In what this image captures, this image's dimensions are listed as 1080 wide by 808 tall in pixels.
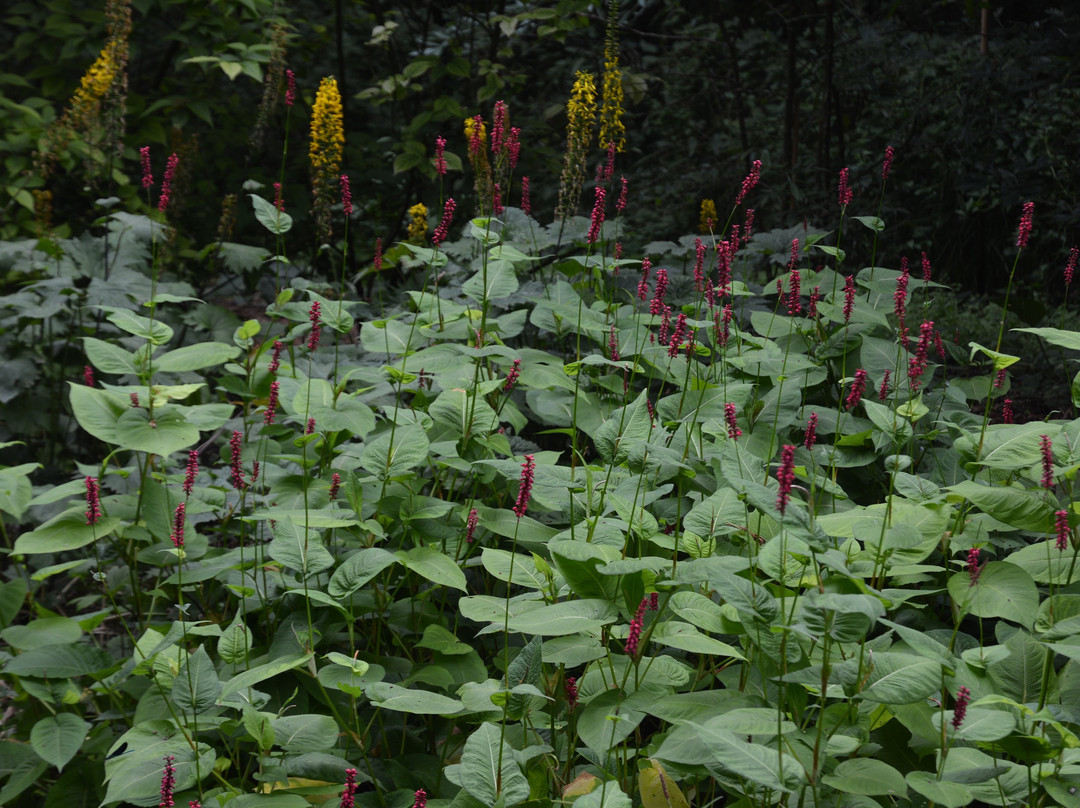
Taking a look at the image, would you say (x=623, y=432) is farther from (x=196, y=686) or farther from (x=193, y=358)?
(x=193, y=358)

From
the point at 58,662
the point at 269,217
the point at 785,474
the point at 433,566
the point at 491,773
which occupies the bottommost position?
the point at 58,662

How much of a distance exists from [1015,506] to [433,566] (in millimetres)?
967

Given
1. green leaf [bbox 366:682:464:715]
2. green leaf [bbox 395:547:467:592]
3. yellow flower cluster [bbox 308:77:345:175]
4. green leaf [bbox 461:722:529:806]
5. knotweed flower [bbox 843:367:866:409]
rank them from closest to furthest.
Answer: green leaf [bbox 461:722:529:806] → green leaf [bbox 366:682:464:715] → green leaf [bbox 395:547:467:592] → knotweed flower [bbox 843:367:866:409] → yellow flower cluster [bbox 308:77:345:175]

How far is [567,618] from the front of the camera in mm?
1289

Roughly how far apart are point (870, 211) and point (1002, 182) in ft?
2.76

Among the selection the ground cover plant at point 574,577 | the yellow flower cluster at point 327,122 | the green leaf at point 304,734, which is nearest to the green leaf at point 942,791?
the ground cover plant at point 574,577

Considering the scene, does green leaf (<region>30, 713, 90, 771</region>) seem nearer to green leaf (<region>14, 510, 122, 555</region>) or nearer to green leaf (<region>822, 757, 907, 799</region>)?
green leaf (<region>14, 510, 122, 555</region>)

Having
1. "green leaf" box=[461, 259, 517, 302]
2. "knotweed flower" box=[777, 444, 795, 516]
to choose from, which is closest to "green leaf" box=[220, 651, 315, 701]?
"knotweed flower" box=[777, 444, 795, 516]

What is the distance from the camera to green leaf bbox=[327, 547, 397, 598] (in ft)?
4.68

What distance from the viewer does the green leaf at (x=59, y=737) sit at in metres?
1.61

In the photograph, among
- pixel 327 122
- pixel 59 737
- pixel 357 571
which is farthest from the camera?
pixel 327 122

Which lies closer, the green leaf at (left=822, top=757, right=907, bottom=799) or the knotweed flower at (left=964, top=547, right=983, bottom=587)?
the green leaf at (left=822, top=757, right=907, bottom=799)

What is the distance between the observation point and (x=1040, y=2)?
4.27 m

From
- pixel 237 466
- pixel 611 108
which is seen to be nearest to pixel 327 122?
pixel 611 108
